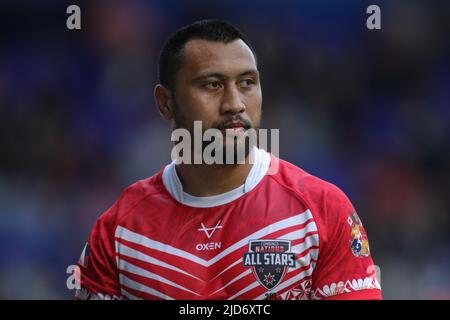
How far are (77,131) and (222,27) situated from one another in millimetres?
3901

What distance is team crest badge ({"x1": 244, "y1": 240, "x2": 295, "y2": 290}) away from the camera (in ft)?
12.0

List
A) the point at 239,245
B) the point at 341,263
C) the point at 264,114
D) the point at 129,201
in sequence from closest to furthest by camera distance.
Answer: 1. the point at 341,263
2. the point at 239,245
3. the point at 129,201
4. the point at 264,114

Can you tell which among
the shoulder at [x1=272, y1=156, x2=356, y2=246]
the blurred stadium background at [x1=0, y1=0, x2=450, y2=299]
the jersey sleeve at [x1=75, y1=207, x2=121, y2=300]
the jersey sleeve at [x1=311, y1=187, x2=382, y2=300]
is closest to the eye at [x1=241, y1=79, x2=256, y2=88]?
the shoulder at [x1=272, y1=156, x2=356, y2=246]

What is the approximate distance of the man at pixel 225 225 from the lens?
144 inches

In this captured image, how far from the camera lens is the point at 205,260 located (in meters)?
3.77

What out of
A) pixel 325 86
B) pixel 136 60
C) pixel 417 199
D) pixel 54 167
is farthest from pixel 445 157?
pixel 54 167

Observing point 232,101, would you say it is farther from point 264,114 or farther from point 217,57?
point 264,114

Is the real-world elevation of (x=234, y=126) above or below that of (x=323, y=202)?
above

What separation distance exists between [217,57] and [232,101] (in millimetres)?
244

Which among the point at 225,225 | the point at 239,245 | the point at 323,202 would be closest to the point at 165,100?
the point at 225,225

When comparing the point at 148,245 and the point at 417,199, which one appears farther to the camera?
the point at 417,199

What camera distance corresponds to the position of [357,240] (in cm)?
368

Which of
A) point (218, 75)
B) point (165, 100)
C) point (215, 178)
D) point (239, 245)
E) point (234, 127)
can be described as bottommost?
point (239, 245)
